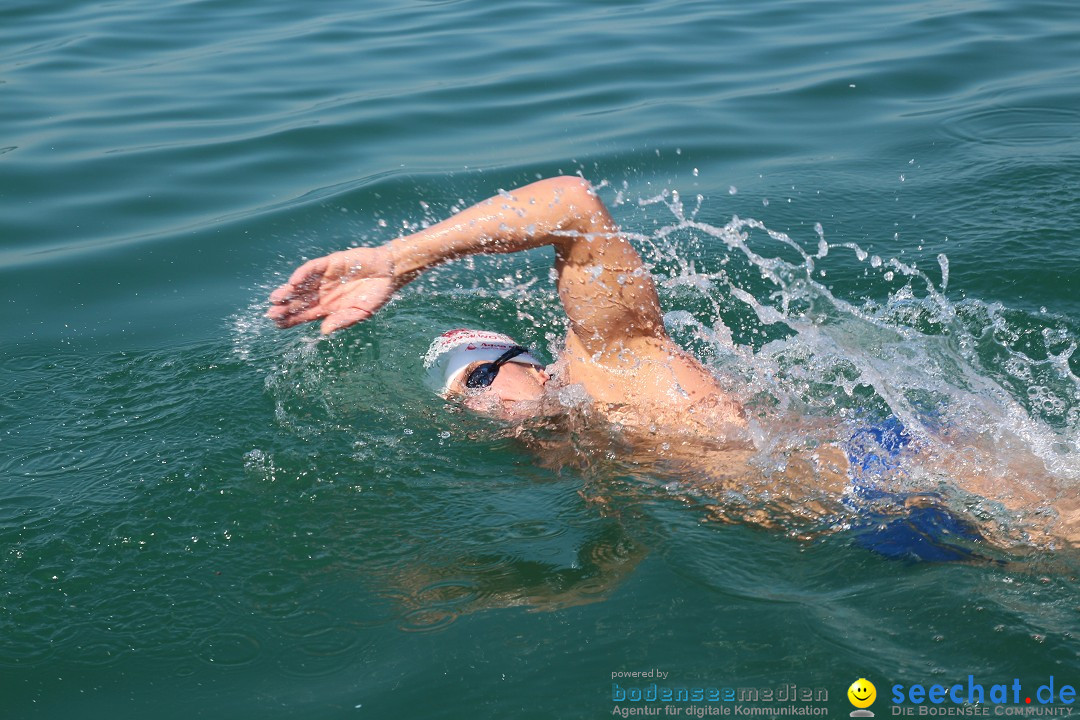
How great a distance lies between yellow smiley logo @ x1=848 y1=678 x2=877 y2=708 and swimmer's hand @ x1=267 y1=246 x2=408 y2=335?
6.05ft

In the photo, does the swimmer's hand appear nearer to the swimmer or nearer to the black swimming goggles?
the swimmer

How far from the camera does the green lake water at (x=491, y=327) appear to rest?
298cm

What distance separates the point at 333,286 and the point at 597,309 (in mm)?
889

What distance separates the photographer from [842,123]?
8398 millimetres

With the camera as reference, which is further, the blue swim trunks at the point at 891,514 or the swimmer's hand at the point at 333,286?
the swimmer's hand at the point at 333,286

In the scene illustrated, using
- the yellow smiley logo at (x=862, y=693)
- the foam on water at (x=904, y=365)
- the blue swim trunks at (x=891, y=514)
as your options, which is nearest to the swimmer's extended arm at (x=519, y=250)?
the foam on water at (x=904, y=365)

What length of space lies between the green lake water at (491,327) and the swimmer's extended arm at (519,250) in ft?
1.99

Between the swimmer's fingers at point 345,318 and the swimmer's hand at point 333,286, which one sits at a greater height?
the swimmer's hand at point 333,286

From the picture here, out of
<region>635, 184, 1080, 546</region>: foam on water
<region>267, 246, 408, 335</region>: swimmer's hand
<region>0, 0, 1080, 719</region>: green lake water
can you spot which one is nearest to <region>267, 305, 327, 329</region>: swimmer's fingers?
<region>267, 246, 408, 335</region>: swimmer's hand

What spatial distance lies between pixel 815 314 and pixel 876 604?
7.56ft

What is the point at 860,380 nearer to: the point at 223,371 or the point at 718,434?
the point at 718,434

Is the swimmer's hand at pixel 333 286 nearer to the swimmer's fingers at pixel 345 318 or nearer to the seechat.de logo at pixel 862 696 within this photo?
the swimmer's fingers at pixel 345 318

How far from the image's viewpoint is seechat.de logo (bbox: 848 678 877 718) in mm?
2699

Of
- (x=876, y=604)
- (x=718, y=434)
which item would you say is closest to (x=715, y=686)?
(x=876, y=604)
